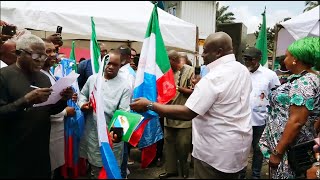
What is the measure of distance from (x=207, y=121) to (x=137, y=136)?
2.23ft

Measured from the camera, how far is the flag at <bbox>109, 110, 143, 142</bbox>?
2.80 metres

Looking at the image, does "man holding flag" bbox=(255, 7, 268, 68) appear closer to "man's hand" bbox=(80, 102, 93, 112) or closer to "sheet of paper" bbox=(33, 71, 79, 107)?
"man's hand" bbox=(80, 102, 93, 112)

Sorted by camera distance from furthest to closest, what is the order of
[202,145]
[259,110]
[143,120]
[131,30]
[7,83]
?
[131,30]
[259,110]
[143,120]
[202,145]
[7,83]

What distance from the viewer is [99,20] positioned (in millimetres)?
5742

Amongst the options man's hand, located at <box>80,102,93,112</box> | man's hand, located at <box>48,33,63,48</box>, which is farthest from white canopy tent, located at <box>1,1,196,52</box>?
man's hand, located at <box>80,102,93,112</box>

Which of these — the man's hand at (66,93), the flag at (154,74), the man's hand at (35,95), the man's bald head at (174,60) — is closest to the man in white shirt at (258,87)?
the man's bald head at (174,60)

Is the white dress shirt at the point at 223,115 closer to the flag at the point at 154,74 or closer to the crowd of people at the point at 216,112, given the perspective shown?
the crowd of people at the point at 216,112

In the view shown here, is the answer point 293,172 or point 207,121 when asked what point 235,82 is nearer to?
point 207,121

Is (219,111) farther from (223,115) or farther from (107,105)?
(107,105)

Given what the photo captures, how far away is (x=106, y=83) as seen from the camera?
364 centimetres

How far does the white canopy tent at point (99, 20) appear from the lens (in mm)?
5219

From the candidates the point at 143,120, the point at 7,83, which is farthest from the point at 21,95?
the point at 143,120

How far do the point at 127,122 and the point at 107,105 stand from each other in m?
0.79

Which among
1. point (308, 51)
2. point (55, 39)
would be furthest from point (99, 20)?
point (308, 51)
